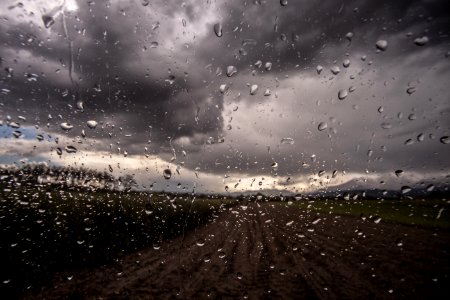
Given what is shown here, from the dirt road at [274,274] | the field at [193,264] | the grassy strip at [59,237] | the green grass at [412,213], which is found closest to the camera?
the dirt road at [274,274]

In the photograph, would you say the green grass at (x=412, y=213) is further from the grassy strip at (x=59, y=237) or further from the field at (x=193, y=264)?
the grassy strip at (x=59, y=237)

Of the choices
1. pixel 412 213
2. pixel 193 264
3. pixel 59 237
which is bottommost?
pixel 193 264

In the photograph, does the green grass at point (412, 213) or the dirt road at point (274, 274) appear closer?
the dirt road at point (274, 274)

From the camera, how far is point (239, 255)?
11211 millimetres

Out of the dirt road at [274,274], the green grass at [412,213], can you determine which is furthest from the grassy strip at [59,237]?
the green grass at [412,213]

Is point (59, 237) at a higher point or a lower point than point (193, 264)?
higher

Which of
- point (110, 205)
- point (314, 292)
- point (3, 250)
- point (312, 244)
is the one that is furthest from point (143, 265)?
point (110, 205)

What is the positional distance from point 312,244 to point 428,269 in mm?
5019

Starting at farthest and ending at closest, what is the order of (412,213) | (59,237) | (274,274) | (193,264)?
(412,213) → (59,237) → (193,264) → (274,274)

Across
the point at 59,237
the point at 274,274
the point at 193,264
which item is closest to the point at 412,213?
the point at 274,274

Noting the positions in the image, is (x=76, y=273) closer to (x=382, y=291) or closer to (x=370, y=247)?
(x=382, y=291)

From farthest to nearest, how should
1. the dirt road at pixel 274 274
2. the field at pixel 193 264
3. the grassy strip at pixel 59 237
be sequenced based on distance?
the grassy strip at pixel 59 237 < the field at pixel 193 264 < the dirt road at pixel 274 274

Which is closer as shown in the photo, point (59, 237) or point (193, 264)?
point (193, 264)

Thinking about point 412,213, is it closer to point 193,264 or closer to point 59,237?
point 193,264
